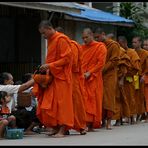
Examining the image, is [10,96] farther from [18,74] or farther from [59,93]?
[18,74]

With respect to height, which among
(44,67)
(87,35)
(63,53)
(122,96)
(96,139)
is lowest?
(96,139)

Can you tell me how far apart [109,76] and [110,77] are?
29 millimetres

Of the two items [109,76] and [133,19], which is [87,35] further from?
[133,19]

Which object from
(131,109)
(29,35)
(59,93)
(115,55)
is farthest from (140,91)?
(59,93)

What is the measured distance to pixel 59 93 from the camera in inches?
421

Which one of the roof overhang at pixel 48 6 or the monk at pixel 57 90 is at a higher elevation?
the roof overhang at pixel 48 6

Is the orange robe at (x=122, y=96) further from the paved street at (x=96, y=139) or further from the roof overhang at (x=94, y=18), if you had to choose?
the roof overhang at (x=94, y=18)

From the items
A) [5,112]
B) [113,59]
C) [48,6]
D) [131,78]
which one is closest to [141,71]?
[131,78]

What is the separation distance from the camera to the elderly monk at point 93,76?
11789 millimetres

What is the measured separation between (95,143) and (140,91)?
218 inches

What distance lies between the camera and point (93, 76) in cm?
1185

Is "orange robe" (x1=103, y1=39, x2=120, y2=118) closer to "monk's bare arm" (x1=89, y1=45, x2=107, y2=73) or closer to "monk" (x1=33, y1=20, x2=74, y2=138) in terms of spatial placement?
"monk's bare arm" (x1=89, y1=45, x2=107, y2=73)

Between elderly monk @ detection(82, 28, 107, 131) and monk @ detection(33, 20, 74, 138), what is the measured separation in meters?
1.04

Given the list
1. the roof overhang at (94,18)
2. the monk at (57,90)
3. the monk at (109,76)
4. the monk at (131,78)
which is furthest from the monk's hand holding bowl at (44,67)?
the roof overhang at (94,18)
